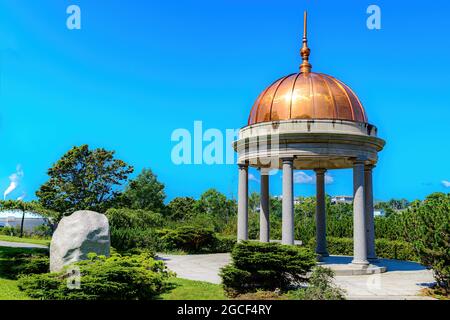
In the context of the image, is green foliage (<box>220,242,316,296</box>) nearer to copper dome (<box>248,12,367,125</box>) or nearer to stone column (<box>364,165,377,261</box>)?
copper dome (<box>248,12,367,125</box>)

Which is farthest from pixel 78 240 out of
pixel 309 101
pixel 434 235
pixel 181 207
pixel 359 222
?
pixel 181 207

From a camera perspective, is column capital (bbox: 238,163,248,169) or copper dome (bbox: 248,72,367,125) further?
column capital (bbox: 238,163,248,169)

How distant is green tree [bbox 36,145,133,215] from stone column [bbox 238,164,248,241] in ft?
57.3

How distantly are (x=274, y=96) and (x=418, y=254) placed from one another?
10664 millimetres

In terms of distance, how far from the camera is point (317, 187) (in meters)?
27.1

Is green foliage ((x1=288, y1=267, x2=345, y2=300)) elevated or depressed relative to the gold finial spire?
depressed

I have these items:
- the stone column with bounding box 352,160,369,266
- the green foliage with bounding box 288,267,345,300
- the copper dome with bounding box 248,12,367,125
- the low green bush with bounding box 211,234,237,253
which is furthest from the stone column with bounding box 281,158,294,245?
the low green bush with bounding box 211,234,237,253

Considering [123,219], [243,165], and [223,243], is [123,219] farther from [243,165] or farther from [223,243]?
[243,165]

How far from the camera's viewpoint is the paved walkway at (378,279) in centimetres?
1552

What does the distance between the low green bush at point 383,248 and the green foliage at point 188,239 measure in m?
8.48

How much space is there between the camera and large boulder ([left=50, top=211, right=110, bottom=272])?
16.5m

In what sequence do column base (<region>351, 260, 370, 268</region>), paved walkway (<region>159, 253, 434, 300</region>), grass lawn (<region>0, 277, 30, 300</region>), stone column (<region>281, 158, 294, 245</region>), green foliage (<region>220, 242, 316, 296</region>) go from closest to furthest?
grass lawn (<region>0, 277, 30, 300</region>)
green foliage (<region>220, 242, 316, 296</region>)
paved walkway (<region>159, 253, 434, 300</region>)
column base (<region>351, 260, 370, 268</region>)
stone column (<region>281, 158, 294, 245</region>)
